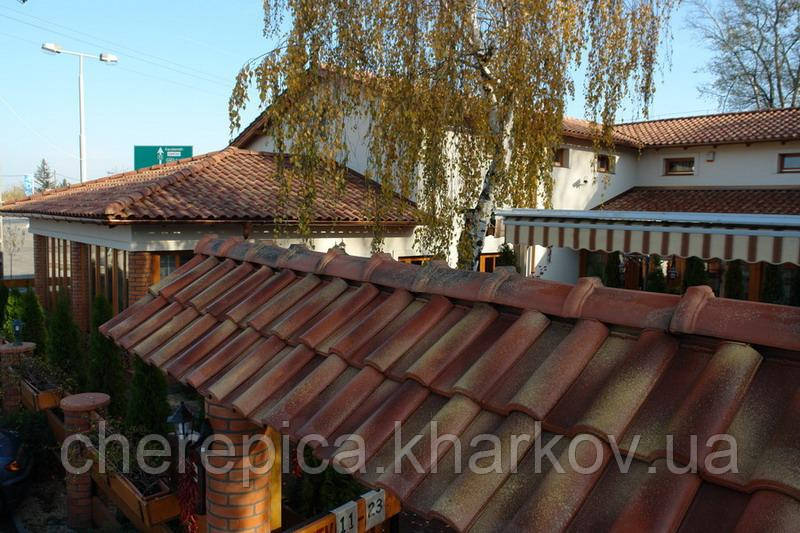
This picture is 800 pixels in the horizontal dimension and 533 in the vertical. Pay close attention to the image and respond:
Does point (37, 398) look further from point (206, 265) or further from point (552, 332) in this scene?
point (552, 332)

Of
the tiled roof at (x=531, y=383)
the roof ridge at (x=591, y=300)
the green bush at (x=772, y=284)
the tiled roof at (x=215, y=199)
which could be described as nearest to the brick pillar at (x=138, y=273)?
the tiled roof at (x=215, y=199)

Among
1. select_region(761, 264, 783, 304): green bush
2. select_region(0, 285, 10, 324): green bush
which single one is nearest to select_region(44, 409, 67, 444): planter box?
select_region(0, 285, 10, 324): green bush

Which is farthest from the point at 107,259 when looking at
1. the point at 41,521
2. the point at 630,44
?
the point at 630,44

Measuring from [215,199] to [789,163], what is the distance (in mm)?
19304

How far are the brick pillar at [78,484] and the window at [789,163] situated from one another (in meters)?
22.1

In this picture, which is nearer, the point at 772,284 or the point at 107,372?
the point at 107,372

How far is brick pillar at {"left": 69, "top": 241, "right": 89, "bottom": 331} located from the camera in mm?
15016

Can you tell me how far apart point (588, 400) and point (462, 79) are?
8341 mm

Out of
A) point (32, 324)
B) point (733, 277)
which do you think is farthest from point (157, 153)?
point (733, 277)

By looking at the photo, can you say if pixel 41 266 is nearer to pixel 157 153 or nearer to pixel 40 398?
pixel 40 398

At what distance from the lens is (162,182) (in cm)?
1278

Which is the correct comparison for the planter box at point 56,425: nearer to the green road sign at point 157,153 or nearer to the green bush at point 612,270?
the green bush at point 612,270

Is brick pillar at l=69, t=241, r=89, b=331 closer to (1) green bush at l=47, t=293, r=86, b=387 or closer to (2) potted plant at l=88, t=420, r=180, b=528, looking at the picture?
(1) green bush at l=47, t=293, r=86, b=387

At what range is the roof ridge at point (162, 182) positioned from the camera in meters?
10.9
